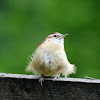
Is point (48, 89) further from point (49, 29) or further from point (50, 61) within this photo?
point (49, 29)

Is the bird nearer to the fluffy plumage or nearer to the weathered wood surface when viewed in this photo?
the fluffy plumage

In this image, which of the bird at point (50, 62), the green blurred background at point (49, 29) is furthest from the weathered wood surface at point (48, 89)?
the green blurred background at point (49, 29)

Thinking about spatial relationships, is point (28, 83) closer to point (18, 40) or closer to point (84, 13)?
point (18, 40)

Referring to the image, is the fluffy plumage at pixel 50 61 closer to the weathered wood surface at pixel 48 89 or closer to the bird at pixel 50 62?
the bird at pixel 50 62

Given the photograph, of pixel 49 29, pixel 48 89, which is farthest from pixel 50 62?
pixel 49 29

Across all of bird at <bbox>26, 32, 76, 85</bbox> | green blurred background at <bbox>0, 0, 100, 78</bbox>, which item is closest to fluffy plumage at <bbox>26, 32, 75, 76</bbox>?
bird at <bbox>26, 32, 76, 85</bbox>

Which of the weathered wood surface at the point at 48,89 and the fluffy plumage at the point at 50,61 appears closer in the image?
the weathered wood surface at the point at 48,89

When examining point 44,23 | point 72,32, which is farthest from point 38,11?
point 72,32
